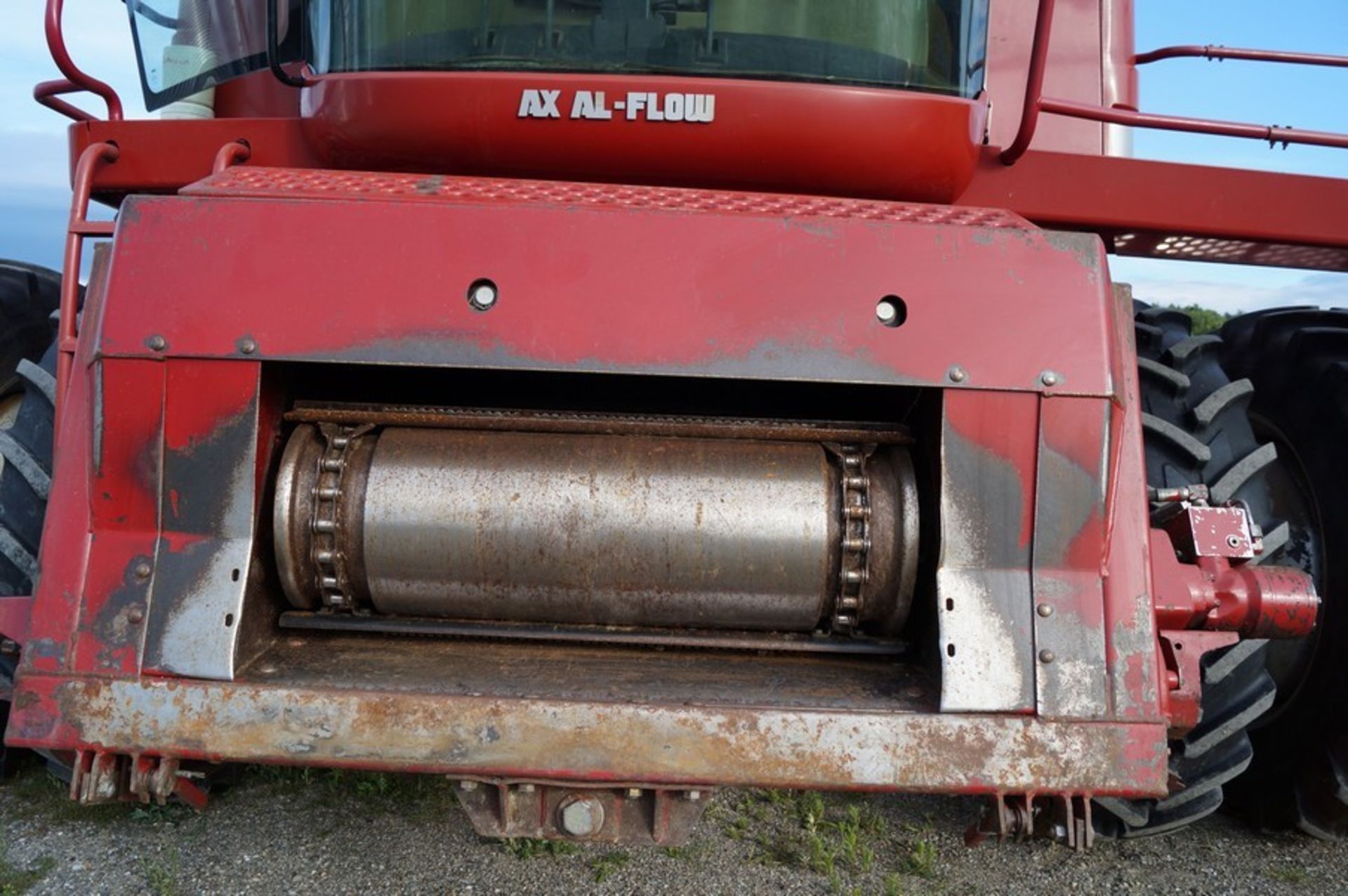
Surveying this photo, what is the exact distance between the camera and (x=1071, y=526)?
203 centimetres

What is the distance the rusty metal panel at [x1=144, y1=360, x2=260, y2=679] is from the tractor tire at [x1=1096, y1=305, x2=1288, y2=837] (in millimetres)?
2028

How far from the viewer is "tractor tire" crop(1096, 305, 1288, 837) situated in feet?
8.55

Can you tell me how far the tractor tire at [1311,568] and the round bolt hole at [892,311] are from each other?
5.66 feet

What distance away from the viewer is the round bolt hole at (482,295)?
2055 millimetres

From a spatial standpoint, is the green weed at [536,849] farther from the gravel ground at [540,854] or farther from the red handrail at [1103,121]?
the red handrail at [1103,121]

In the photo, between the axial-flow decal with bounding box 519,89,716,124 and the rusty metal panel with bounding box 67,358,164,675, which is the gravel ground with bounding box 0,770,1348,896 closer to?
the rusty metal panel with bounding box 67,358,164,675

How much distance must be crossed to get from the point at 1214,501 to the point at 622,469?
1468mm

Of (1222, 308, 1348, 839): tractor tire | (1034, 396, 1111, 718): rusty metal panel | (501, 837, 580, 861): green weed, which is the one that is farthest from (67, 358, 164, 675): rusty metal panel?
(1222, 308, 1348, 839): tractor tire

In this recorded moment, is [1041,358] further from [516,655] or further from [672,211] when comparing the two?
[516,655]

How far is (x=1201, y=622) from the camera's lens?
7.13 feet

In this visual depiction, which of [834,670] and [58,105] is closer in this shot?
[834,670]

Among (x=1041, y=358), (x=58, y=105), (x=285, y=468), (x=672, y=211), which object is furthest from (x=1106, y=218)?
(x=58, y=105)

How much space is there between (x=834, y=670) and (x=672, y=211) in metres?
0.99

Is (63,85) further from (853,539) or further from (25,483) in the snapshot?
(853,539)
